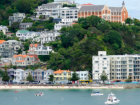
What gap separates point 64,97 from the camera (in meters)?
91.9

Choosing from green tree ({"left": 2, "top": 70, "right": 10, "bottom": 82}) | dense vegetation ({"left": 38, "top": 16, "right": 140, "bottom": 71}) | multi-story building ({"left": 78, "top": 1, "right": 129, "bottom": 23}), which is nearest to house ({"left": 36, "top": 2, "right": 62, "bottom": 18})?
multi-story building ({"left": 78, "top": 1, "right": 129, "bottom": 23})

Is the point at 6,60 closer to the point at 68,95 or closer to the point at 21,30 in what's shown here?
the point at 21,30

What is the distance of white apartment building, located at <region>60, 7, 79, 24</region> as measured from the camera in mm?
132000

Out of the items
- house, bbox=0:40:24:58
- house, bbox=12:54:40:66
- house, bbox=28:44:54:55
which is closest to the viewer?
house, bbox=28:44:54:55

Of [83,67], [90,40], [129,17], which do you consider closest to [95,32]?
[90,40]

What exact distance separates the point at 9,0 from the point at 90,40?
45.5 m

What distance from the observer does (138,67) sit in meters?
108

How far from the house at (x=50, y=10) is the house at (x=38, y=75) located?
29689 mm

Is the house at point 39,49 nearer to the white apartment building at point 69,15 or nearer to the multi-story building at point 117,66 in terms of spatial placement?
the multi-story building at point 117,66

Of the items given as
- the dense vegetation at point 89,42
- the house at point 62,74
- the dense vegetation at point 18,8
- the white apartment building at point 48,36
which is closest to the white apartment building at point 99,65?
the dense vegetation at point 89,42

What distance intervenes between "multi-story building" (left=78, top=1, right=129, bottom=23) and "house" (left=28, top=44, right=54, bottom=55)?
17.3 meters

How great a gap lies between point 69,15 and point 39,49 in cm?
1975

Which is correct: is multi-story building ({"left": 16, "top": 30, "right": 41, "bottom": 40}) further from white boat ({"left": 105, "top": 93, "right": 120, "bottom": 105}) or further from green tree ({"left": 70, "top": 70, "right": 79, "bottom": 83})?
white boat ({"left": 105, "top": 93, "right": 120, "bottom": 105})

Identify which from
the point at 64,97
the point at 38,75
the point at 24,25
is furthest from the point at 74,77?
the point at 24,25
